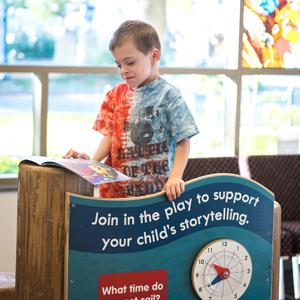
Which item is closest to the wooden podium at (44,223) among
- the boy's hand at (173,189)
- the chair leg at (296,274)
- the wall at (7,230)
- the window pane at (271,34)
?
the boy's hand at (173,189)

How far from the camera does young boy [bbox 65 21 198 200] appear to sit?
10.6 ft

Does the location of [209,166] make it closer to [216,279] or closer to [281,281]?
[281,281]

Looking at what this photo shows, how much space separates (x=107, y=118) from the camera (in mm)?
3451

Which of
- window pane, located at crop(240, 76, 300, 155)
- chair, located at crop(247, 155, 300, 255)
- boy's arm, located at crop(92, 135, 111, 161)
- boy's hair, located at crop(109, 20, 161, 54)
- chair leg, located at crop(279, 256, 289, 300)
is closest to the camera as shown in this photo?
boy's hair, located at crop(109, 20, 161, 54)

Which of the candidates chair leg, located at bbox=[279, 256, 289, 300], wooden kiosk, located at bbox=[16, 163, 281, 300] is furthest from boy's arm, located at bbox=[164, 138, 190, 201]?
chair leg, located at bbox=[279, 256, 289, 300]

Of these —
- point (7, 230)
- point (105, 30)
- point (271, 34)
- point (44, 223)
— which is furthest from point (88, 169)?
point (271, 34)

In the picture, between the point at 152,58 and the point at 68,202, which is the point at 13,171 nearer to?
the point at 152,58

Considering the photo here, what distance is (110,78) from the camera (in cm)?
569

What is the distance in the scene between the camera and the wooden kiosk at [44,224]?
107 inches

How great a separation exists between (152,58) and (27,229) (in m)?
0.91

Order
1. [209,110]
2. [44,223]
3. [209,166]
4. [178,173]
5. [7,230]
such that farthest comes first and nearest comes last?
[209,110] < [209,166] < [7,230] < [178,173] < [44,223]

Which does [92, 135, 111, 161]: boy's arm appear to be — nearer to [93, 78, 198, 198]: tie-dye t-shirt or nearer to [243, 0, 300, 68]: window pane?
[93, 78, 198, 198]: tie-dye t-shirt

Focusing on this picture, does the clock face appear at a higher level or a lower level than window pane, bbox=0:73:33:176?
lower

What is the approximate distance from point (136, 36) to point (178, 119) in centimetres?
36
